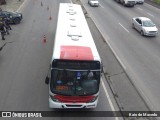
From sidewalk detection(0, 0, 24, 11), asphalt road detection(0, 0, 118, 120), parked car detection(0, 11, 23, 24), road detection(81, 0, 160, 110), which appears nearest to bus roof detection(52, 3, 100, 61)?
asphalt road detection(0, 0, 118, 120)

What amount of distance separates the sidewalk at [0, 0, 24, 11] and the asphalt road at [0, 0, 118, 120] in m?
8.42

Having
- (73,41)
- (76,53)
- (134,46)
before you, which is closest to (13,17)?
(134,46)

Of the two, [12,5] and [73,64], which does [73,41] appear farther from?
[12,5]

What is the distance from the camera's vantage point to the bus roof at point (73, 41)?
13586 millimetres

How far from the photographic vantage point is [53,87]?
13.6 meters

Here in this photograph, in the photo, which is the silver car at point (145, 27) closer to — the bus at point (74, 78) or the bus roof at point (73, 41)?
the bus roof at point (73, 41)

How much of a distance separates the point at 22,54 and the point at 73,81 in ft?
34.2

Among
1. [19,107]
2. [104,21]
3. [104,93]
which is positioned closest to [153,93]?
[104,93]

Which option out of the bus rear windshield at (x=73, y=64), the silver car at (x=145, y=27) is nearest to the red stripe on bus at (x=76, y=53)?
the bus rear windshield at (x=73, y=64)

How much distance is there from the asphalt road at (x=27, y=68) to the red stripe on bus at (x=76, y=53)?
10.5 ft

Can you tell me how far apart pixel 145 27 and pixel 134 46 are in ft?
16.4

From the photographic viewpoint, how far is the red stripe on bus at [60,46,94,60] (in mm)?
13352

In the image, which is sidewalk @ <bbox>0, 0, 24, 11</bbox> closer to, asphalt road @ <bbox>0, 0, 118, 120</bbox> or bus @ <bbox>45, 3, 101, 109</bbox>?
asphalt road @ <bbox>0, 0, 118, 120</bbox>

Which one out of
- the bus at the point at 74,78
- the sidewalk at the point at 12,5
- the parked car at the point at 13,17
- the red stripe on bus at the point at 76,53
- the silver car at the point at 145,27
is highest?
the red stripe on bus at the point at 76,53
